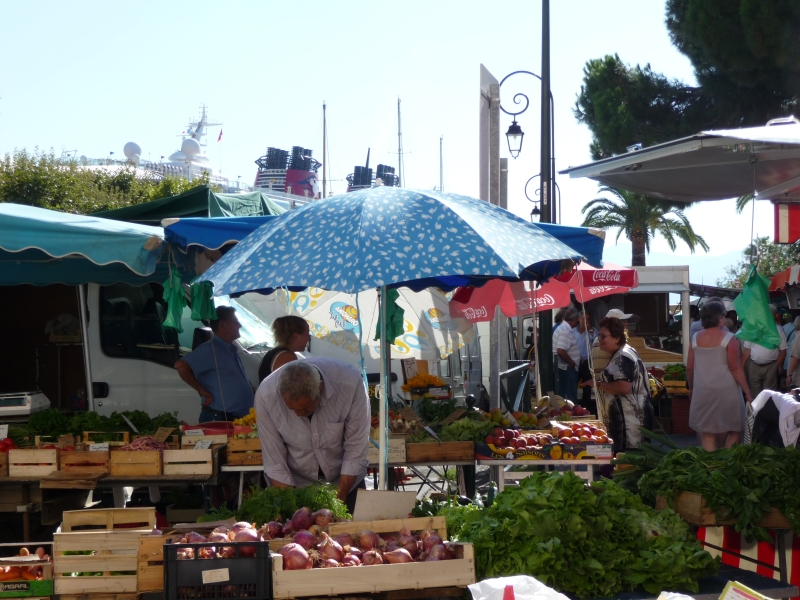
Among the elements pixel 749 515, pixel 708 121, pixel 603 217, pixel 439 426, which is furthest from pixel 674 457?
pixel 603 217

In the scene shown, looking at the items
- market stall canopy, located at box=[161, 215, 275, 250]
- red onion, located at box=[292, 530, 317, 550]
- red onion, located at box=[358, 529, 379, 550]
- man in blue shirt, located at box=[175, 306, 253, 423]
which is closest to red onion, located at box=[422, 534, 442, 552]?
red onion, located at box=[358, 529, 379, 550]

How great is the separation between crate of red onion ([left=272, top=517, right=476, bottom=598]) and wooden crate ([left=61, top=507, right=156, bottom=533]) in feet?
3.89

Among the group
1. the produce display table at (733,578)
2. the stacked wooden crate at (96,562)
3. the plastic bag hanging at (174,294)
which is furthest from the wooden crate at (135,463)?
the produce display table at (733,578)

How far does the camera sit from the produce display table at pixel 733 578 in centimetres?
361

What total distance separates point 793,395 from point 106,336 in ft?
18.9

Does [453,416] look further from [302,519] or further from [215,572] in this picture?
[215,572]

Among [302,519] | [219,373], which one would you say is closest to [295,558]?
[302,519]

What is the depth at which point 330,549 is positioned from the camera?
147 inches

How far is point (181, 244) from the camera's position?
22.3ft

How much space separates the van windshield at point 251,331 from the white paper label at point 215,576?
215 inches

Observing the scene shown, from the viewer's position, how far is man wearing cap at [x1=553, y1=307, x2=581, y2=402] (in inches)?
529

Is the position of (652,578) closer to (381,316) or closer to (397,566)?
(397,566)

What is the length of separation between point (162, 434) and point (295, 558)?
3.31 meters

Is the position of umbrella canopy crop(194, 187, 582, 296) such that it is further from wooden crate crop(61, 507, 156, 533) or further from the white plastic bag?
the white plastic bag
